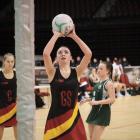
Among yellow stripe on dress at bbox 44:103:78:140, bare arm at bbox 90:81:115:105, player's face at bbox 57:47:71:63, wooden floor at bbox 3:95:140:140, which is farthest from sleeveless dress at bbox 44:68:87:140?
wooden floor at bbox 3:95:140:140

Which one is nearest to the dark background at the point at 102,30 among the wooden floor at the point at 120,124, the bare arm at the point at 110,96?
the wooden floor at the point at 120,124

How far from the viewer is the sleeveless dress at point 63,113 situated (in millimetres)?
4379

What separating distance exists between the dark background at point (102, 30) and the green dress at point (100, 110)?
1998cm

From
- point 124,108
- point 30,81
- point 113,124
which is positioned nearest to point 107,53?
point 124,108

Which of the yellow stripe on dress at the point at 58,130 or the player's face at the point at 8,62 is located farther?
the player's face at the point at 8,62

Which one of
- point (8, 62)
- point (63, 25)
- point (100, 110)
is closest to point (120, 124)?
point (100, 110)

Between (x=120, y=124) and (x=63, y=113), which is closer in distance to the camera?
(x=63, y=113)

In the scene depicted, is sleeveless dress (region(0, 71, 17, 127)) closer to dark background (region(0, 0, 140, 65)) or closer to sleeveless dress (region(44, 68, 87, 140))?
sleeveless dress (region(44, 68, 87, 140))

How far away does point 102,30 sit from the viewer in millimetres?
26031

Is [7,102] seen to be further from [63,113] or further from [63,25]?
[63,25]

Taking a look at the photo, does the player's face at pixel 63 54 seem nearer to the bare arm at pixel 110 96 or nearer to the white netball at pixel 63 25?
the white netball at pixel 63 25

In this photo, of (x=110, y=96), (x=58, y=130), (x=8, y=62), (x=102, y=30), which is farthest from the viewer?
(x=102, y=30)

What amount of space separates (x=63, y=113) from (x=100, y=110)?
4.13 ft

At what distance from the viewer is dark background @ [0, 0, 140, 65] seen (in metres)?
25.7
